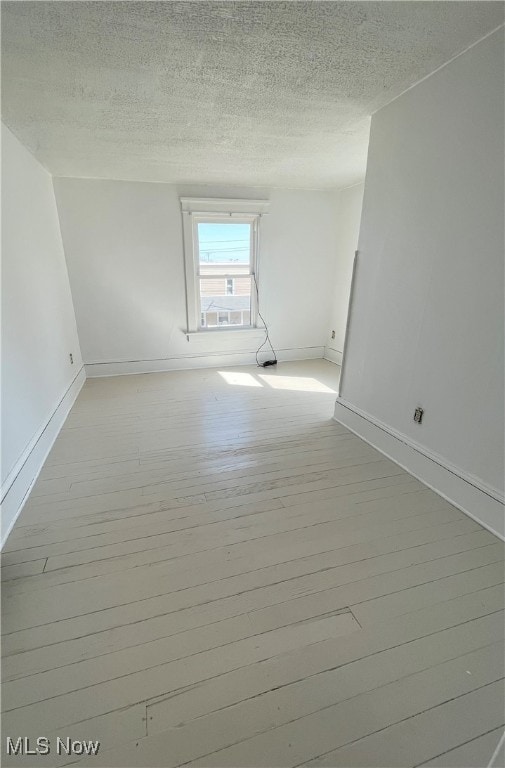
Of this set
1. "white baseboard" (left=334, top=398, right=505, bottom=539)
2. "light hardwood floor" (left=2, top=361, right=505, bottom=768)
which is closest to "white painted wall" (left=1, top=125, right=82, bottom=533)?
"light hardwood floor" (left=2, top=361, right=505, bottom=768)

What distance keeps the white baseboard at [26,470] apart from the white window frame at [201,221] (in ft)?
6.44

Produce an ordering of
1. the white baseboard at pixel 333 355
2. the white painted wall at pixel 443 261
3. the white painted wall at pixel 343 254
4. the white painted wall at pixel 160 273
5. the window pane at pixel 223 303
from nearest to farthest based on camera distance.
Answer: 1. the white painted wall at pixel 443 261
2. the white painted wall at pixel 160 273
3. the white painted wall at pixel 343 254
4. the window pane at pixel 223 303
5. the white baseboard at pixel 333 355

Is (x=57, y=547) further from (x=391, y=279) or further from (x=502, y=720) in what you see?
(x=391, y=279)

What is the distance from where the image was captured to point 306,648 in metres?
1.19

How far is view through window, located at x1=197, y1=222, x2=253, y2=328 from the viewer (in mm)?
4094

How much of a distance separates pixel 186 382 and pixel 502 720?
349 cm

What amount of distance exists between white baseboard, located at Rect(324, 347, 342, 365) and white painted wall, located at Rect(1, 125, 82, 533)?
3328 mm

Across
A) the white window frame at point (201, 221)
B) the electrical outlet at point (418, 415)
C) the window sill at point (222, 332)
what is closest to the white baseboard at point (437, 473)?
the electrical outlet at point (418, 415)

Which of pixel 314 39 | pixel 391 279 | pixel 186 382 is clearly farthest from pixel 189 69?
pixel 186 382

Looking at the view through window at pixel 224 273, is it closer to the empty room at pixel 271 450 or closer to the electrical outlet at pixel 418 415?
the empty room at pixel 271 450

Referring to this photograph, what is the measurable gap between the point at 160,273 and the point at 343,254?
7.79ft

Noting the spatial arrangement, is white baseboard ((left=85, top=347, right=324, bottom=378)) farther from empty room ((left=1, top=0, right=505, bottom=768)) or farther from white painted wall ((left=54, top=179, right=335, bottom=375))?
empty room ((left=1, top=0, right=505, bottom=768))

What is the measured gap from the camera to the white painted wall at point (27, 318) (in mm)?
1916

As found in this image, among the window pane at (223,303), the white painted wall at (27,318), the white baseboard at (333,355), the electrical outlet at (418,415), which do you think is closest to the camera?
the white painted wall at (27,318)
